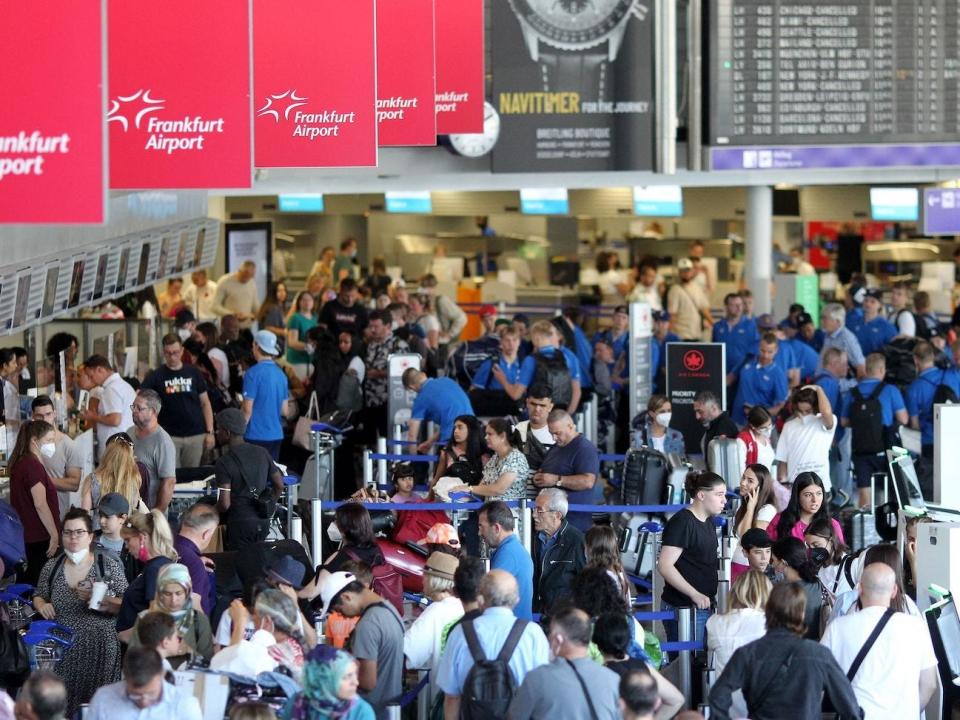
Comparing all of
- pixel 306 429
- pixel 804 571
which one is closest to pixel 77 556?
pixel 804 571

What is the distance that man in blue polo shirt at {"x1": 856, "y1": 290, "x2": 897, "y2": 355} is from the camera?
16.2m

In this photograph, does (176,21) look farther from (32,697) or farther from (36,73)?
(32,697)

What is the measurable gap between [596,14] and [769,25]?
5.41 feet

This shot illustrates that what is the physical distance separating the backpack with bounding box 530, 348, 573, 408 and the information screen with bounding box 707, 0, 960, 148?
4.20 metres

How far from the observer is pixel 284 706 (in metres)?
6.09

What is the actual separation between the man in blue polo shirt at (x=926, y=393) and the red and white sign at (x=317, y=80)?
4993 millimetres

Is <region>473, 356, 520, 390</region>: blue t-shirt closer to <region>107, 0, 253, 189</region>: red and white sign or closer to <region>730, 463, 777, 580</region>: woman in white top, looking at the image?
<region>730, 463, 777, 580</region>: woman in white top

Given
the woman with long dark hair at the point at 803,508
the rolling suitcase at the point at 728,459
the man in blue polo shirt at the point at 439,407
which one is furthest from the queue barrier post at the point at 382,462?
the woman with long dark hair at the point at 803,508

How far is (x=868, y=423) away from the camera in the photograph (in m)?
12.7

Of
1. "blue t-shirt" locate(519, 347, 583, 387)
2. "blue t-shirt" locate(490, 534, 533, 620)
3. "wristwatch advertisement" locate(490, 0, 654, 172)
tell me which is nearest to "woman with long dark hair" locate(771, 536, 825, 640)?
"blue t-shirt" locate(490, 534, 533, 620)

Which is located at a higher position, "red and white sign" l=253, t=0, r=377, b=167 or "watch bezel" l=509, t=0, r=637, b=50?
"watch bezel" l=509, t=0, r=637, b=50

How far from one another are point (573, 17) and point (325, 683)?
11.7 meters

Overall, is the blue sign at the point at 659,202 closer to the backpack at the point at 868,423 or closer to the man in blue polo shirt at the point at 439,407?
the backpack at the point at 868,423

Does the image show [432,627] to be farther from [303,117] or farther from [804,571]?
[303,117]
